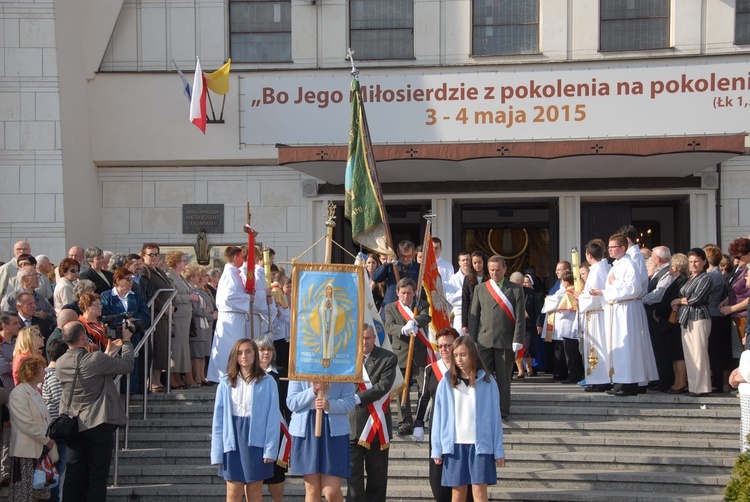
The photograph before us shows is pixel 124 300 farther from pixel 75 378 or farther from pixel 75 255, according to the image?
pixel 75 378

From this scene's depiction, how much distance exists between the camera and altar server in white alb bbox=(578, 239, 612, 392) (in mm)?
12492

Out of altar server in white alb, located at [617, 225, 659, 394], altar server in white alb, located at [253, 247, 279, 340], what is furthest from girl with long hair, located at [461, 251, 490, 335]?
altar server in white alb, located at [253, 247, 279, 340]

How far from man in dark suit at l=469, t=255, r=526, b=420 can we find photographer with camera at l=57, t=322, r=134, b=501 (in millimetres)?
4014

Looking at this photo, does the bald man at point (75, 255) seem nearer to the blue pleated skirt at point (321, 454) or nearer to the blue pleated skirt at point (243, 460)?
the blue pleated skirt at point (243, 460)

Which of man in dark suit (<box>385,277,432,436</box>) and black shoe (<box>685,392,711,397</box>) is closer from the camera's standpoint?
man in dark suit (<box>385,277,432,436</box>)

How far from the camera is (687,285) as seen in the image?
1193 centimetres

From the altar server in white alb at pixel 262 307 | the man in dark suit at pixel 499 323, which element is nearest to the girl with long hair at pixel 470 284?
the man in dark suit at pixel 499 323

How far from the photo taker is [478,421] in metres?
9.05

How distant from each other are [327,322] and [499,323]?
3181 mm

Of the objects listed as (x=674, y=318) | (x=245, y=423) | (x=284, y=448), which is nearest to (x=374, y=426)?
(x=284, y=448)

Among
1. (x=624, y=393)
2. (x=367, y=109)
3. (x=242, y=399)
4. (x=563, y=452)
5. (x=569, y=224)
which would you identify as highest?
(x=367, y=109)

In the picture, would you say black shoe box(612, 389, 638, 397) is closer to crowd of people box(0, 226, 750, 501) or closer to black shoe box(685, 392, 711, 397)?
crowd of people box(0, 226, 750, 501)

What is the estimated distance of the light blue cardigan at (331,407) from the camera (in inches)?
355

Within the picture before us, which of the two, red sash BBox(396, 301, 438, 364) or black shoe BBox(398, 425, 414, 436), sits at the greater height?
red sash BBox(396, 301, 438, 364)
